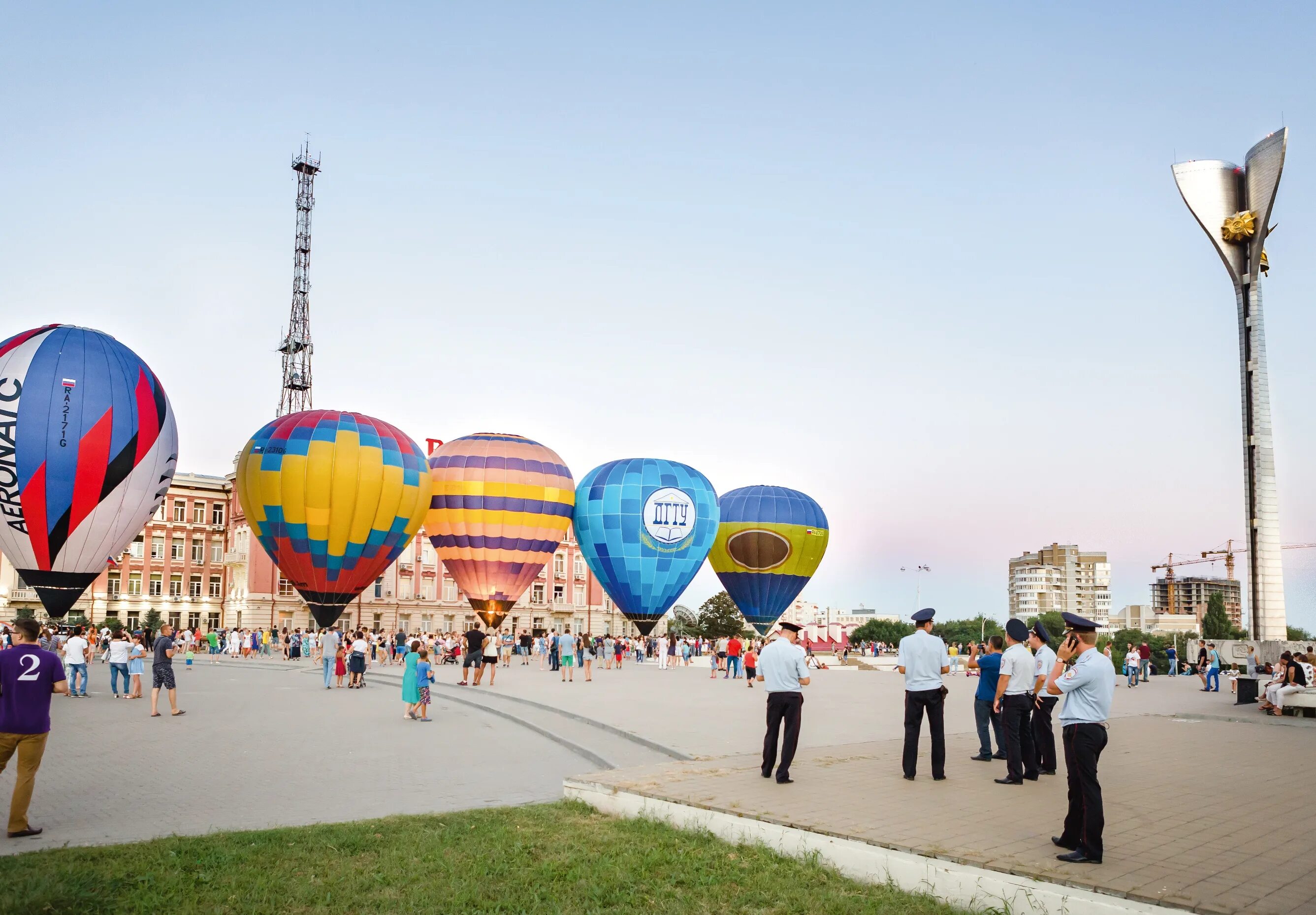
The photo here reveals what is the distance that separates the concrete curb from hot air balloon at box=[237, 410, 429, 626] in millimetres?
31683

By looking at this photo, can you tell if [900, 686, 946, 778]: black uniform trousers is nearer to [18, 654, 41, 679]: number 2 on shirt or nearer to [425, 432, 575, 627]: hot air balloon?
[18, 654, 41, 679]: number 2 on shirt

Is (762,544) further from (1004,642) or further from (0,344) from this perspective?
(1004,642)

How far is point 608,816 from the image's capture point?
372 inches

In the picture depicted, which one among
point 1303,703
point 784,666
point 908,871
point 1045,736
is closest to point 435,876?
point 908,871

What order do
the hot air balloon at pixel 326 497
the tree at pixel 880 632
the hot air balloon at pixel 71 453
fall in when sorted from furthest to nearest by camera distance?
1. the tree at pixel 880 632
2. the hot air balloon at pixel 326 497
3. the hot air balloon at pixel 71 453

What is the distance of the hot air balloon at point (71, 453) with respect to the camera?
29422 mm

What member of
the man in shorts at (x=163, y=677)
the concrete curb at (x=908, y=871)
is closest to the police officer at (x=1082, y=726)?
the concrete curb at (x=908, y=871)

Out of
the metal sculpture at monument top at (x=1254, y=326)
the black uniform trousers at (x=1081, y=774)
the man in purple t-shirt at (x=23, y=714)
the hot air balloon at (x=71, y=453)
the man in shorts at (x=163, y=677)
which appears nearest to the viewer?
the black uniform trousers at (x=1081, y=774)

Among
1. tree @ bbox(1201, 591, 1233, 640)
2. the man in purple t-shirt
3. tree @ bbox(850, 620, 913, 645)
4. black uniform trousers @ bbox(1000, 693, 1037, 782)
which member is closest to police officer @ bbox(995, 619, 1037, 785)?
black uniform trousers @ bbox(1000, 693, 1037, 782)

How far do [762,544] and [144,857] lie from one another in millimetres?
46737

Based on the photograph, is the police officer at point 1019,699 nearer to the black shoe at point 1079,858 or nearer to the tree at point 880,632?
the black shoe at point 1079,858

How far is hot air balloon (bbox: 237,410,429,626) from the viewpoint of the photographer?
38.3 metres

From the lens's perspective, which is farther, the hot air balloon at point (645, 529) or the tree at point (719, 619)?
the tree at point (719, 619)

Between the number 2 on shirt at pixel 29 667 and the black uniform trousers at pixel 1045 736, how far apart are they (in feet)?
32.6
